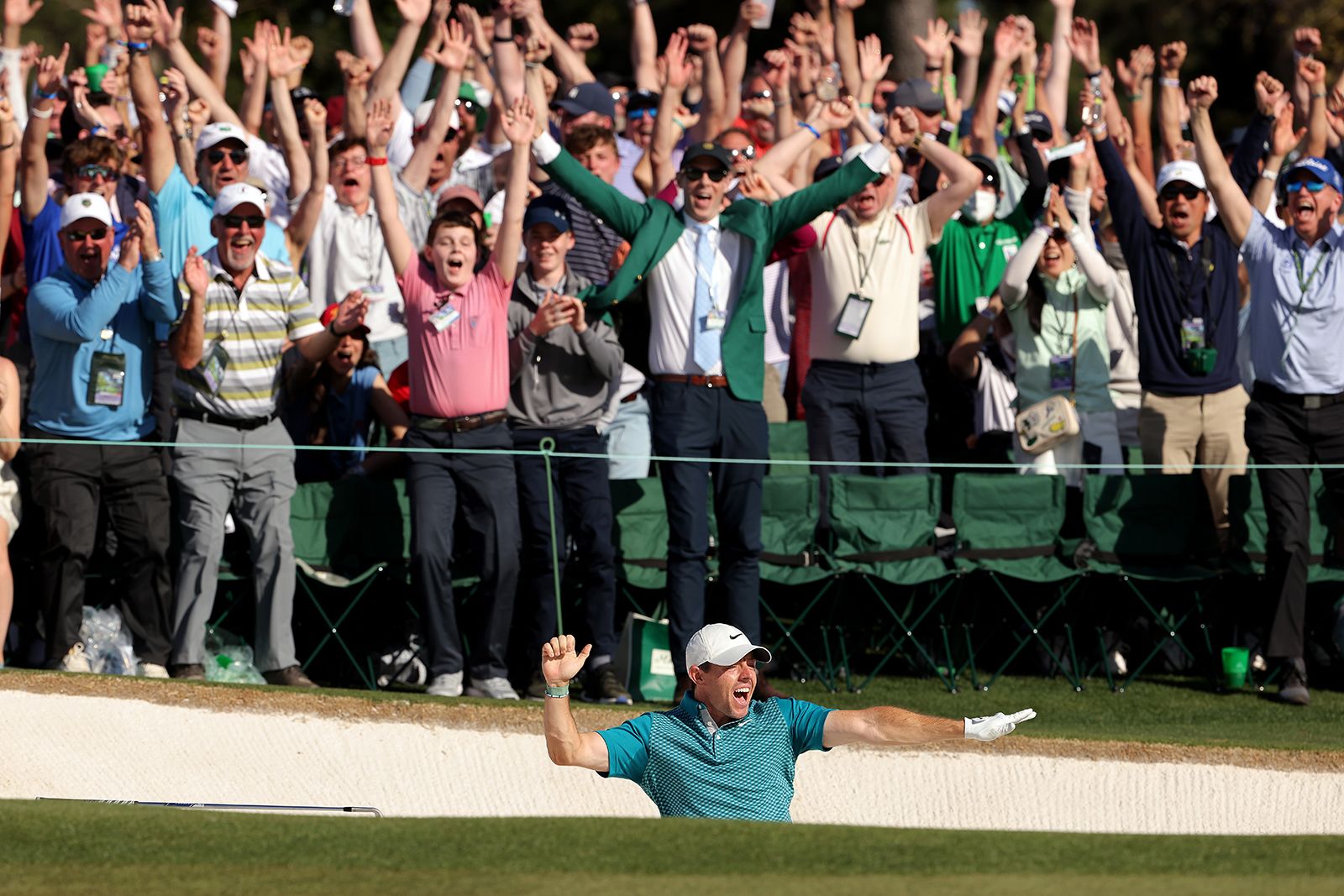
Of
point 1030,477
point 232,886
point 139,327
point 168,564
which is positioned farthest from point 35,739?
point 1030,477

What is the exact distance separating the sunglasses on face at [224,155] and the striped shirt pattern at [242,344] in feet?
3.58

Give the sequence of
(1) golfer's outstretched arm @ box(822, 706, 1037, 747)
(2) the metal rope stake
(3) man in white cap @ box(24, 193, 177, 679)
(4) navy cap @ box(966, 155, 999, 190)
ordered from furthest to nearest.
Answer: (4) navy cap @ box(966, 155, 999, 190) < (2) the metal rope stake < (3) man in white cap @ box(24, 193, 177, 679) < (1) golfer's outstretched arm @ box(822, 706, 1037, 747)

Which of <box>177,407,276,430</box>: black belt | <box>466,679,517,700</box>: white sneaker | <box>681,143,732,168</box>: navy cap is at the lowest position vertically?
<box>466,679,517,700</box>: white sneaker

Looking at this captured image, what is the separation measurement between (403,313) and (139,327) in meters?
1.89

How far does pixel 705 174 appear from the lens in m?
10.5

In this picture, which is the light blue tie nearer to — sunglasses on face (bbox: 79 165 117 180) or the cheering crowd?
the cheering crowd

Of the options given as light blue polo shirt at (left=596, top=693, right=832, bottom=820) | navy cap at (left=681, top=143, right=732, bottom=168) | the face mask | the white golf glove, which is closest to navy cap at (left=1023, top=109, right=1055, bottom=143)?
the face mask

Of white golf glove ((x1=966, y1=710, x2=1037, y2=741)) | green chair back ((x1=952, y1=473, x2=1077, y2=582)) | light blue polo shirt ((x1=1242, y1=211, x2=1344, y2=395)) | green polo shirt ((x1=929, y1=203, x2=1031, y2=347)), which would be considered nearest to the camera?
white golf glove ((x1=966, y1=710, x2=1037, y2=741))

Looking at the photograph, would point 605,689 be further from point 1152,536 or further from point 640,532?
point 1152,536

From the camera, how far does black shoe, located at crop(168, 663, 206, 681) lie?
10250 millimetres

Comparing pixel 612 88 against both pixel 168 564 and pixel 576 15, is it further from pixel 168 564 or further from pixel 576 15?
pixel 576 15

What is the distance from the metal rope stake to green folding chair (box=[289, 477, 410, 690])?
2.51ft

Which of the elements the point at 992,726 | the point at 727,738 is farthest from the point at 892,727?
the point at 727,738

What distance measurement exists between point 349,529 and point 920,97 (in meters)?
4.39
